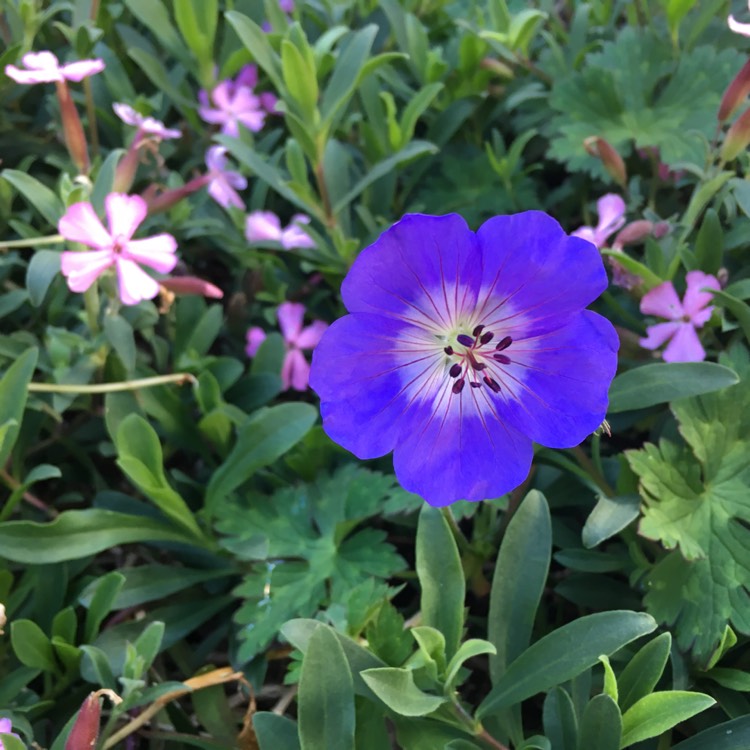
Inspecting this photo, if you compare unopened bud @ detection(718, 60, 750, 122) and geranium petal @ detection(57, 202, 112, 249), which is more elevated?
unopened bud @ detection(718, 60, 750, 122)

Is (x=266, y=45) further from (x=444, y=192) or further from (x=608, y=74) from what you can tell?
(x=608, y=74)

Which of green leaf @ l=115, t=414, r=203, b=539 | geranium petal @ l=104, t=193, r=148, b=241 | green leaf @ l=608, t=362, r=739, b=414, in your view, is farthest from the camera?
geranium petal @ l=104, t=193, r=148, b=241

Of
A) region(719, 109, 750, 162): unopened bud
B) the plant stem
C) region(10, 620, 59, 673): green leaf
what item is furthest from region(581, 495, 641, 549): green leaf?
region(10, 620, 59, 673): green leaf

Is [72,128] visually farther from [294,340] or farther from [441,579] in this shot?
[441,579]

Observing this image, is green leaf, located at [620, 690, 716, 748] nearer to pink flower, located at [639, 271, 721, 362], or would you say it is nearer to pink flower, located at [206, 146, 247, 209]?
pink flower, located at [639, 271, 721, 362]

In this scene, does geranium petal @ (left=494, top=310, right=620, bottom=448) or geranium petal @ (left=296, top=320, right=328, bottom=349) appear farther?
geranium petal @ (left=296, top=320, right=328, bottom=349)

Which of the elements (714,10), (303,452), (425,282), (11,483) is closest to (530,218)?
(425,282)

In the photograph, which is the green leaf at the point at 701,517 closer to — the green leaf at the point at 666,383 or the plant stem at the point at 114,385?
the green leaf at the point at 666,383

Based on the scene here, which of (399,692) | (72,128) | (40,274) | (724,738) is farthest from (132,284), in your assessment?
(724,738)

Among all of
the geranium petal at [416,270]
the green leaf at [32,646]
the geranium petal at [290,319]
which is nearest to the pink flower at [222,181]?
the geranium petal at [290,319]
